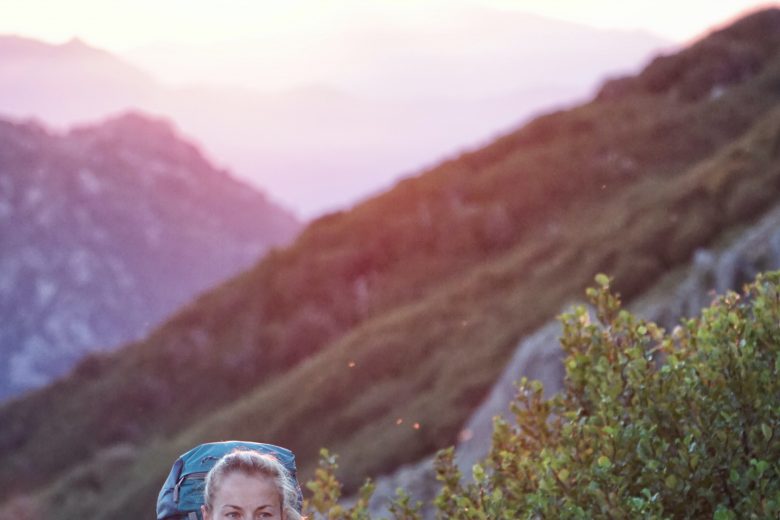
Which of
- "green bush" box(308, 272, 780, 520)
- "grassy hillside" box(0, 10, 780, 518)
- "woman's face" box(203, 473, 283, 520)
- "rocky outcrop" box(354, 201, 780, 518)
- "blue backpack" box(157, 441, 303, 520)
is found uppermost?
"grassy hillside" box(0, 10, 780, 518)

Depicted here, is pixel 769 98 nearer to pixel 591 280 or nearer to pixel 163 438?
pixel 591 280

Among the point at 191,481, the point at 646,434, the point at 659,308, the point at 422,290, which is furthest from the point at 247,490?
the point at 422,290

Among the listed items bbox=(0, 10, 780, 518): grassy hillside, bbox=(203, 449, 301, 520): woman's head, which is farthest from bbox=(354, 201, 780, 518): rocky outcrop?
bbox=(203, 449, 301, 520): woman's head

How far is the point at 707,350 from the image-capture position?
7.54 metres

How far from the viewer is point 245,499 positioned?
16.8 ft

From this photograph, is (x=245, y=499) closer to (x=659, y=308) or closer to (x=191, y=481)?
(x=191, y=481)

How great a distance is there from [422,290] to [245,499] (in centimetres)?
4900

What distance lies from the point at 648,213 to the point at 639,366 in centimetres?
2817

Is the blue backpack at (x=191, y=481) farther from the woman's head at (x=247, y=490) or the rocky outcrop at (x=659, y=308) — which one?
the rocky outcrop at (x=659, y=308)

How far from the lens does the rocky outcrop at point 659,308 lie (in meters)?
20.2

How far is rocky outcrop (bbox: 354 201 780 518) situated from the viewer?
20.2 metres

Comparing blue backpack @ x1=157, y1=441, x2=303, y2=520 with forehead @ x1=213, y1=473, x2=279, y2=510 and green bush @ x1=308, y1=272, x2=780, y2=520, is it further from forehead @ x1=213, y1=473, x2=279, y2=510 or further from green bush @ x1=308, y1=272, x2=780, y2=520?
green bush @ x1=308, y1=272, x2=780, y2=520

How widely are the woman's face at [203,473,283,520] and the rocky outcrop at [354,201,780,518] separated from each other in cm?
1357

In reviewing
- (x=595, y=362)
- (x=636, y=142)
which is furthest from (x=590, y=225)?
(x=595, y=362)
